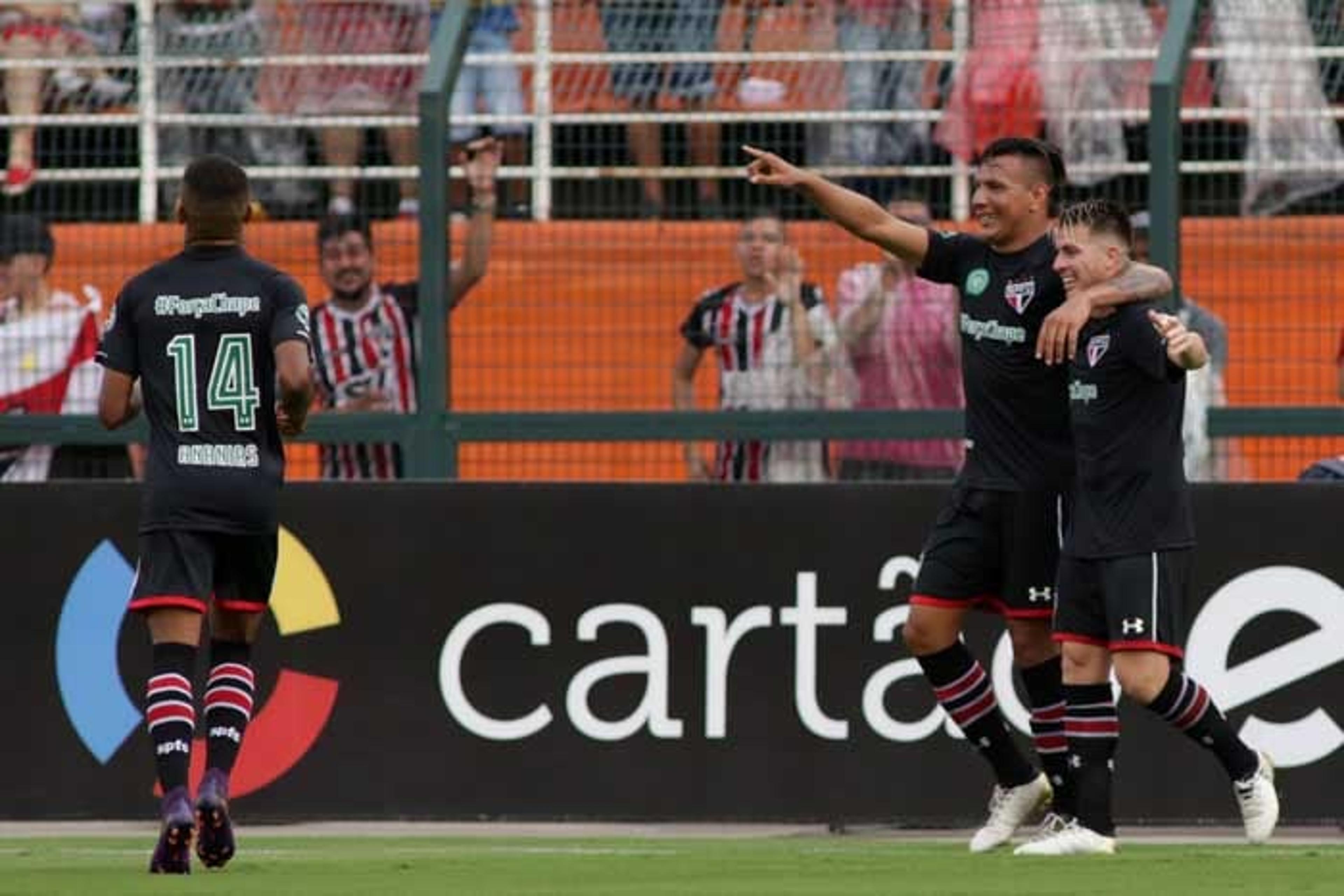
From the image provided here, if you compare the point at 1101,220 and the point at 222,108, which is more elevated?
the point at 222,108

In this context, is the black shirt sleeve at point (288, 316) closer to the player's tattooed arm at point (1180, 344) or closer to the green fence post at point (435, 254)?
the player's tattooed arm at point (1180, 344)

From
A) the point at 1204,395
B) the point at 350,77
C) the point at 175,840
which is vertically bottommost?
the point at 175,840

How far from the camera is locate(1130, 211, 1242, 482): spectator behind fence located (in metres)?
11.6

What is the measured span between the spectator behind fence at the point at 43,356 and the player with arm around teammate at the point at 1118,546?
4662 millimetres

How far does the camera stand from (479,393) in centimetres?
1210

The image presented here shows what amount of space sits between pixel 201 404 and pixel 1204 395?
179 inches

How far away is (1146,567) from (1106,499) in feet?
0.78

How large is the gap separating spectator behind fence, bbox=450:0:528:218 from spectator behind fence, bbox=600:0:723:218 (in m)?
0.45

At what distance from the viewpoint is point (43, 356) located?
39.9ft

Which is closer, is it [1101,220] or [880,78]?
[1101,220]

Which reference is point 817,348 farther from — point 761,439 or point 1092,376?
point 1092,376

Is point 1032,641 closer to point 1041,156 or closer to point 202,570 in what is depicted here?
point 1041,156

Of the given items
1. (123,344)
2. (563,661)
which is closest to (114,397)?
(123,344)

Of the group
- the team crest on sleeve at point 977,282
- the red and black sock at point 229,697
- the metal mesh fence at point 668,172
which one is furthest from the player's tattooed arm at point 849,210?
the metal mesh fence at point 668,172
